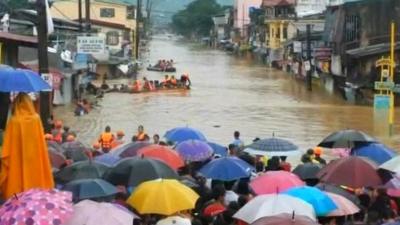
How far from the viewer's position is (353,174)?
1077 cm

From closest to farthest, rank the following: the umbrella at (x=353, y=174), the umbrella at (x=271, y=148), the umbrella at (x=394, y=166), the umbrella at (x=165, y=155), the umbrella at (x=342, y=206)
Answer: the umbrella at (x=342, y=206) < the umbrella at (x=394, y=166) < the umbrella at (x=353, y=174) < the umbrella at (x=165, y=155) < the umbrella at (x=271, y=148)

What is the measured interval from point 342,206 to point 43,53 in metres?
10.1

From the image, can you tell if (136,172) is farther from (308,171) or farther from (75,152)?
(75,152)

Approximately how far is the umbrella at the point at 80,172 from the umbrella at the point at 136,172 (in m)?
0.17

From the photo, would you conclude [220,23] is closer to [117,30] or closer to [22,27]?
[117,30]

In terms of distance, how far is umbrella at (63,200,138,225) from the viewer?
7.49 metres

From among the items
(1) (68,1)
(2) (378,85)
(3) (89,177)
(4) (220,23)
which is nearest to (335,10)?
(2) (378,85)

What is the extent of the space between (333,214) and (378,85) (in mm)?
18634

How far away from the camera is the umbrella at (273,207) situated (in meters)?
8.12

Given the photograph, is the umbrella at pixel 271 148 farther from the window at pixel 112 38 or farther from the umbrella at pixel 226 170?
the window at pixel 112 38

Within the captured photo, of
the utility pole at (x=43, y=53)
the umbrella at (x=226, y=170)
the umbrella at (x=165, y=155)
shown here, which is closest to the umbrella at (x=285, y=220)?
the umbrella at (x=226, y=170)

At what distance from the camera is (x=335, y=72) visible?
46.3 m

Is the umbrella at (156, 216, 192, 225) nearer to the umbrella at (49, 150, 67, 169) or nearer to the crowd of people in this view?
the crowd of people

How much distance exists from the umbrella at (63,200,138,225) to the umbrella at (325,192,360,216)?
8.04 ft
